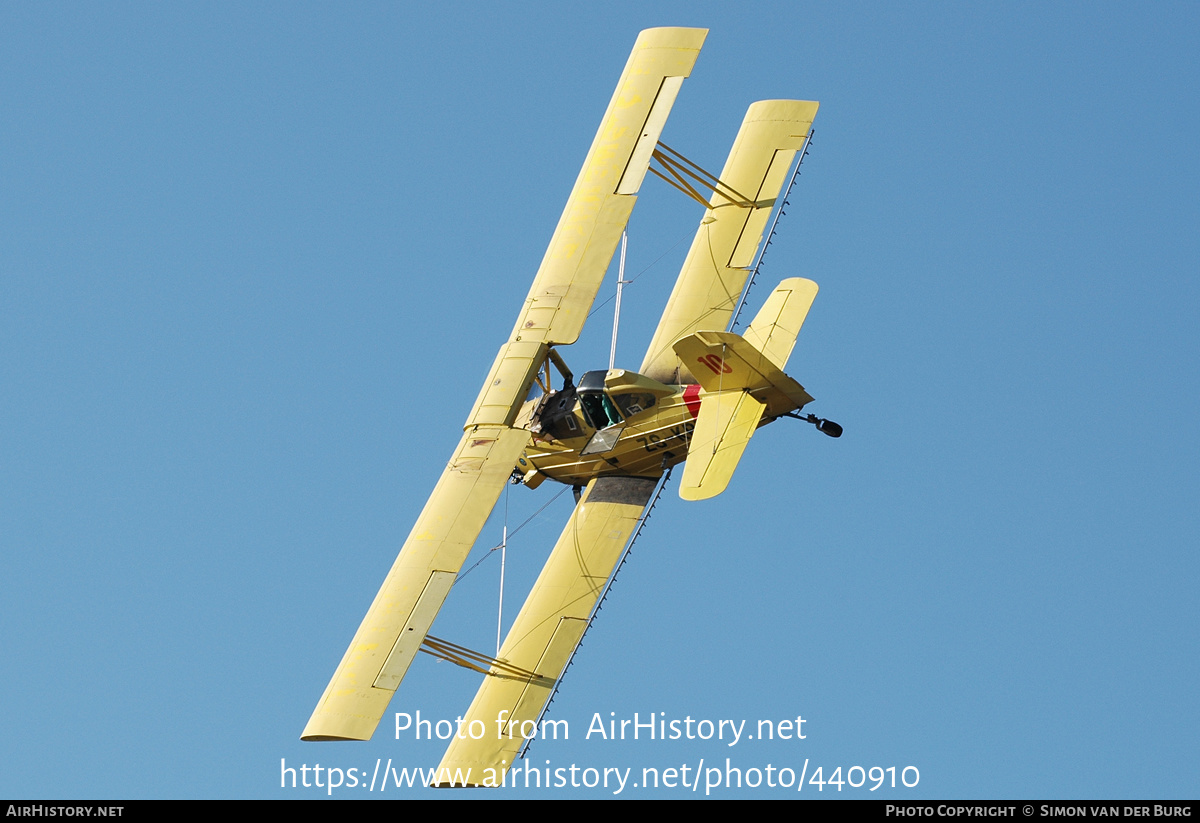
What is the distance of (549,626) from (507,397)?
3.88m

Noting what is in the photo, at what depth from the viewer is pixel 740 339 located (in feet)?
102

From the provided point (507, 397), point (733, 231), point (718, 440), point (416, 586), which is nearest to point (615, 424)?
point (718, 440)

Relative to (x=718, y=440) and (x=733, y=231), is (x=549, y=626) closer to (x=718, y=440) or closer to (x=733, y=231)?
(x=718, y=440)

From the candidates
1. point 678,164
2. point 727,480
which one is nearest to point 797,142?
point 678,164

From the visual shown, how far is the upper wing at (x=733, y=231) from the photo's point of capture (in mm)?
35625

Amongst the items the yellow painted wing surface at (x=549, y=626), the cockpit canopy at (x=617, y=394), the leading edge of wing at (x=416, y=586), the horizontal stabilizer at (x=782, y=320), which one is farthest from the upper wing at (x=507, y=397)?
the yellow painted wing surface at (x=549, y=626)

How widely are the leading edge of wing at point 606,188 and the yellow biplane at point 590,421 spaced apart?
21 mm

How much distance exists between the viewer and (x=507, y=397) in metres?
30.6

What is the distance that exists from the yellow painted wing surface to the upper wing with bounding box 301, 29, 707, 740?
3204mm

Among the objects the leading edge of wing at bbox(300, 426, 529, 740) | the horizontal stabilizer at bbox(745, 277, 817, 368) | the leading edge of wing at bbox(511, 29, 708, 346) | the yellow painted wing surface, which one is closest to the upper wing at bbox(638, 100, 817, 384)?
the yellow painted wing surface

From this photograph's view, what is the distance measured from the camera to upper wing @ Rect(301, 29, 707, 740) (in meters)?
28.1

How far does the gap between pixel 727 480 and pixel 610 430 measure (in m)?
3.88
